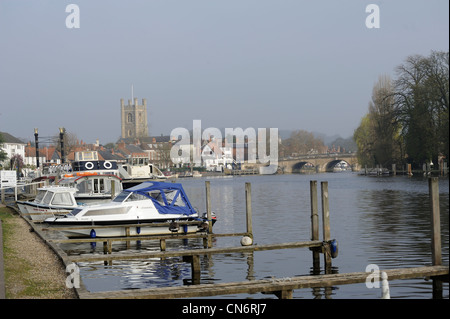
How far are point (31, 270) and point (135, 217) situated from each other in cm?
1194

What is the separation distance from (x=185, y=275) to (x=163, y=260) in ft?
10.2

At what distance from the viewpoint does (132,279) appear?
2055 cm

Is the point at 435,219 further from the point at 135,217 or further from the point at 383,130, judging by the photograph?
the point at 383,130

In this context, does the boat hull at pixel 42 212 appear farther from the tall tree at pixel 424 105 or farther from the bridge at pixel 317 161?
the bridge at pixel 317 161

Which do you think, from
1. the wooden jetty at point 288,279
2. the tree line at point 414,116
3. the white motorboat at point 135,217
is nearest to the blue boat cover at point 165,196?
the white motorboat at point 135,217

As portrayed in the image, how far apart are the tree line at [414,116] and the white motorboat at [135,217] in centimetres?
4959

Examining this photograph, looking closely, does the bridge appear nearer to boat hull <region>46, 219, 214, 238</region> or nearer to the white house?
the white house

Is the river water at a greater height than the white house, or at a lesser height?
lesser

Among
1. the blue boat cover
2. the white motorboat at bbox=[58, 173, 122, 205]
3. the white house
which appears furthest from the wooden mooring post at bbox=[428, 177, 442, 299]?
the white house

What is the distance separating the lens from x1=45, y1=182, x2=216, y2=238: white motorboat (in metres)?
28.2

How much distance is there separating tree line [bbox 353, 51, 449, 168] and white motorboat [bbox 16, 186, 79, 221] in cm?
4903

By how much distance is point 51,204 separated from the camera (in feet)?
115
